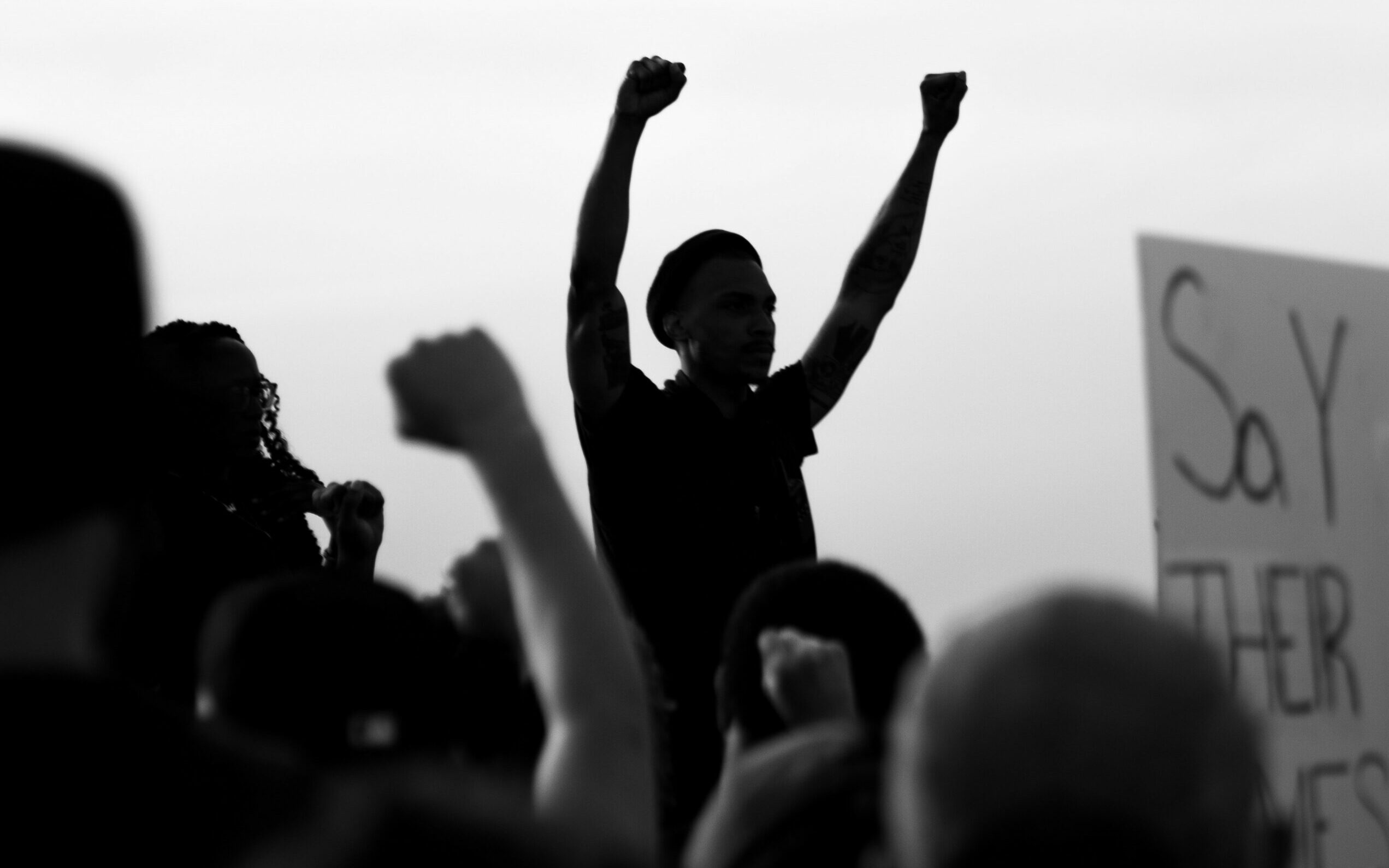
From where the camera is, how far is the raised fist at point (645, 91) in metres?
4.28

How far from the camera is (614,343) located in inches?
165

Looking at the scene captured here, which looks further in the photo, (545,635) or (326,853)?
(545,635)

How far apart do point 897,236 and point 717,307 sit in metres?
0.73

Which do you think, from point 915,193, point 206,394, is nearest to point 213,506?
point 206,394

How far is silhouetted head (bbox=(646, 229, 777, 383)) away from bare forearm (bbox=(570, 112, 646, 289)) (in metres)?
0.31

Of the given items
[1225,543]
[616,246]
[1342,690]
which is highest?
[616,246]

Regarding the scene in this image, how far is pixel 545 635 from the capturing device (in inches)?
61.4

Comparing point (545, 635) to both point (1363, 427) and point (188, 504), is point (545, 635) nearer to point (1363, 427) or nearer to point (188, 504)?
point (1363, 427)

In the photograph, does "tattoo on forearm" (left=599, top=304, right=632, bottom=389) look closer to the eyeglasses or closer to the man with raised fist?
the man with raised fist

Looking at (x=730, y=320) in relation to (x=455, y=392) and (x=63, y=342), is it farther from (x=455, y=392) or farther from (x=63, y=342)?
(x=63, y=342)

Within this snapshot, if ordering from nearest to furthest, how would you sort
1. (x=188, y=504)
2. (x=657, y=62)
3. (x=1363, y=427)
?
1. (x=1363, y=427)
2. (x=188, y=504)
3. (x=657, y=62)

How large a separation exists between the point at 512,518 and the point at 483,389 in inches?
4.1

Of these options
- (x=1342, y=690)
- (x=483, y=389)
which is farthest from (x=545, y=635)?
(x=1342, y=690)

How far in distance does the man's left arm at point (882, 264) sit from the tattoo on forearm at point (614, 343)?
1.82 feet
